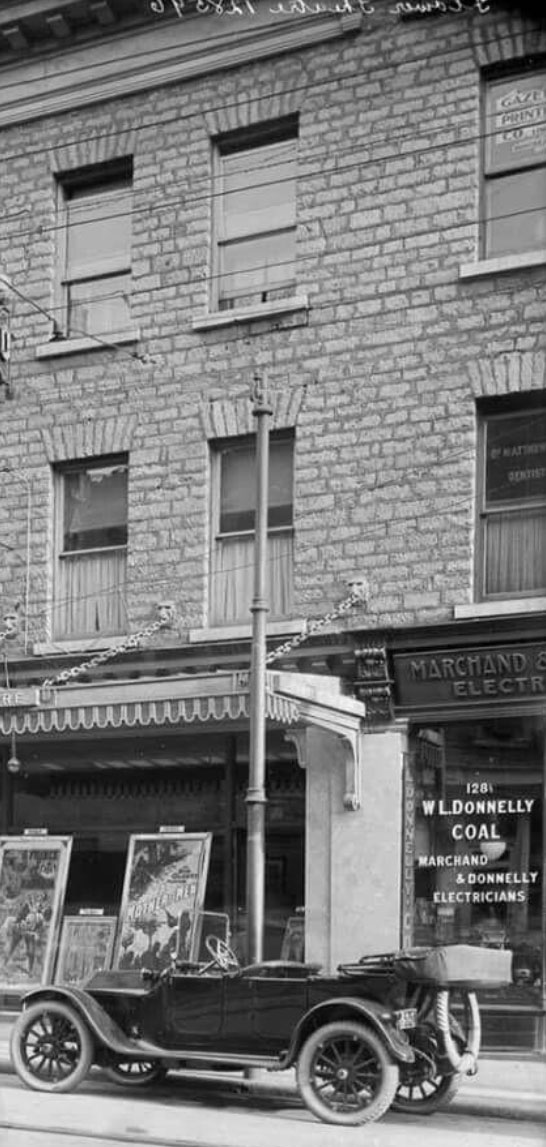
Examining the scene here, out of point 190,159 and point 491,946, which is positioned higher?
point 190,159

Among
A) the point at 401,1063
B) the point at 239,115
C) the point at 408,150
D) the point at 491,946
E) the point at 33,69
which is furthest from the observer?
the point at 33,69

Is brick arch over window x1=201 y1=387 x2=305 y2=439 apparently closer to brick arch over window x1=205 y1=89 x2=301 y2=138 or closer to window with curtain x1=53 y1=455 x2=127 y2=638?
window with curtain x1=53 y1=455 x2=127 y2=638

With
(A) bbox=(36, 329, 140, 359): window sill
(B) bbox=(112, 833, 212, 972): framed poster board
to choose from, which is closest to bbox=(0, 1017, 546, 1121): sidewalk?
(B) bbox=(112, 833, 212, 972): framed poster board

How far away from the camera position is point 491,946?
48.6 feet

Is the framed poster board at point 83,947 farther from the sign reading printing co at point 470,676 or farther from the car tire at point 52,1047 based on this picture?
the car tire at point 52,1047

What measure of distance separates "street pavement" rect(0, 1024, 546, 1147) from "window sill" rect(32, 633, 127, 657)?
4.82 m

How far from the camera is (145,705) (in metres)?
15.4

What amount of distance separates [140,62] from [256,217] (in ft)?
7.16

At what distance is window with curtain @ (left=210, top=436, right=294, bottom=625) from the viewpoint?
53.7 feet

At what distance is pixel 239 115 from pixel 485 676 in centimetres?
624

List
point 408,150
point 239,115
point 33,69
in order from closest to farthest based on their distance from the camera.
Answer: point 408,150 < point 239,115 < point 33,69

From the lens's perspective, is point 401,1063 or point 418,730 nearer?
point 401,1063

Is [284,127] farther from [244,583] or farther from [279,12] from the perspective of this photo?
[244,583]

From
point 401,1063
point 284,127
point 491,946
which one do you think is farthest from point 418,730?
point 284,127
